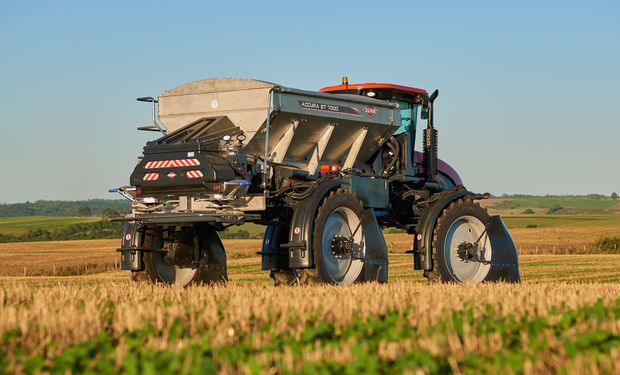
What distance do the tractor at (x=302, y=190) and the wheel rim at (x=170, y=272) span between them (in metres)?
0.02

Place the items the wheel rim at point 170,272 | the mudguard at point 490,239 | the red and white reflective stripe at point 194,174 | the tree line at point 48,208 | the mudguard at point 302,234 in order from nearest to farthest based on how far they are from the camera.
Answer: the red and white reflective stripe at point 194,174 → the mudguard at point 302,234 → the wheel rim at point 170,272 → the mudguard at point 490,239 → the tree line at point 48,208

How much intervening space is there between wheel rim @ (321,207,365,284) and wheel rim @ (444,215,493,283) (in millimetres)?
1750

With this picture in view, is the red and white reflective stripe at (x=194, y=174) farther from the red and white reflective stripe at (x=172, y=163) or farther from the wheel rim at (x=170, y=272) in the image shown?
the wheel rim at (x=170, y=272)

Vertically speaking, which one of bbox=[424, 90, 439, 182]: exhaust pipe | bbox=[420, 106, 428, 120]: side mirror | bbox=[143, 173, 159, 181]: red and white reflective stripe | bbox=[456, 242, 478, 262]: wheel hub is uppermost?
bbox=[420, 106, 428, 120]: side mirror

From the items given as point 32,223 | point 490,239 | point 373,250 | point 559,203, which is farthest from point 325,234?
point 559,203

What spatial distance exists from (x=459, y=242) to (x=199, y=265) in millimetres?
4155

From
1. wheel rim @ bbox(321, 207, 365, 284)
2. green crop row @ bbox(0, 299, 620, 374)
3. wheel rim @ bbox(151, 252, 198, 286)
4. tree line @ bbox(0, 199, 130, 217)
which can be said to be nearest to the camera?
green crop row @ bbox(0, 299, 620, 374)

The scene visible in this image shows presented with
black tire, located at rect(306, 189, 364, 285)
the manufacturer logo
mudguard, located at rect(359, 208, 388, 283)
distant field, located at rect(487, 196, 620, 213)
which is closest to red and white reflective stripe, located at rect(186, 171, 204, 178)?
black tire, located at rect(306, 189, 364, 285)

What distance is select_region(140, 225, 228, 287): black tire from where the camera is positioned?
51.6ft

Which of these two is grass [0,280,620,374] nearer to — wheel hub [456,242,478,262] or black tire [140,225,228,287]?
black tire [140,225,228,287]

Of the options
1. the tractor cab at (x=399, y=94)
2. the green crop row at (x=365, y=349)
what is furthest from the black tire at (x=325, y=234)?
the green crop row at (x=365, y=349)

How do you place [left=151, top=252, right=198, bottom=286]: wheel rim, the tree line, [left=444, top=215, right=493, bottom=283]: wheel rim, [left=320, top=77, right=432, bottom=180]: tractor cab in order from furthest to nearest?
the tree line
[left=320, top=77, right=432, bottom=180]: tractor cab
[left=444, top=215, right=493, bottom=283]: wheel rim
[left=151, top=252, right=198, bottom=286]: wheel rim

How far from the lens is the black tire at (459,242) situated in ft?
53.3

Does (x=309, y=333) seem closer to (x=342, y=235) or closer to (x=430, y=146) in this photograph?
(x=342, y=235)
